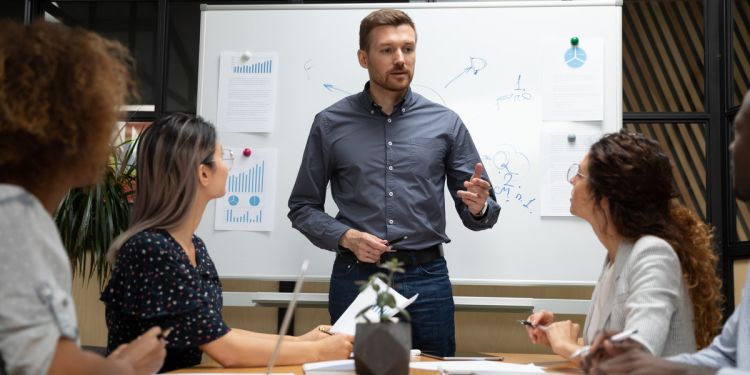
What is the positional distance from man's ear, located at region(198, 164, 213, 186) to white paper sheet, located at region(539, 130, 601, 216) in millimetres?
1672

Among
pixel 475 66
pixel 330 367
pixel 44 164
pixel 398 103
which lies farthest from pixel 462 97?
pixel 44 164

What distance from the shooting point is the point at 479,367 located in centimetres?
171

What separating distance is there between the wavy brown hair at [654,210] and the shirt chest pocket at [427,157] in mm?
954

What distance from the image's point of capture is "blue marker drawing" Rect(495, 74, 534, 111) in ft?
10.9

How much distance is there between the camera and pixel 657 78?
455cm

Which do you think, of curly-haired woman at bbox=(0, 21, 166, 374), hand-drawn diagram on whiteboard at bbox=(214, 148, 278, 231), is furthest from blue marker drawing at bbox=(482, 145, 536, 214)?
curly-haired woman at bbox=(0, 21, 166, 374)

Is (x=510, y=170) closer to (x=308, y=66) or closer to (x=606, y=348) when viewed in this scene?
(x=308, y=66)

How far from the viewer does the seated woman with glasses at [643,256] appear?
176 cm

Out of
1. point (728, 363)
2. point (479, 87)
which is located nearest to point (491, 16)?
point (479, 87)

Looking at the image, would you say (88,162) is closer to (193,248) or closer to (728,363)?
(193,248)

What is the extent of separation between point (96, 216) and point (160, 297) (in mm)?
1861

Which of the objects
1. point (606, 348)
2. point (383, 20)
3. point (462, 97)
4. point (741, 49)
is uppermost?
point (741, 49)

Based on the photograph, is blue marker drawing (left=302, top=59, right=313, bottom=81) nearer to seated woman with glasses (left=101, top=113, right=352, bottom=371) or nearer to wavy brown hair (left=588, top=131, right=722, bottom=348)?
seated woman with glasses (left=101, top=113, right=352, bottom=371)

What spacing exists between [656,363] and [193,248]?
1266 mm
